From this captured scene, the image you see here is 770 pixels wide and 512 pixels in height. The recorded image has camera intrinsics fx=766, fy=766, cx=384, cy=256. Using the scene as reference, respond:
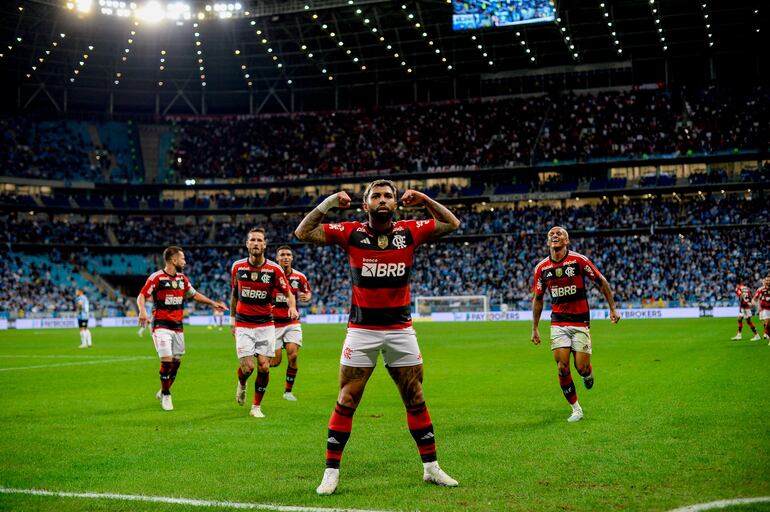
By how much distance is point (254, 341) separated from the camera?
44.7 ft

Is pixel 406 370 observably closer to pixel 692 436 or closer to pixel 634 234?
pixel 692 436

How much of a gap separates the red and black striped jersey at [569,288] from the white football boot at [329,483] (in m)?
6.33

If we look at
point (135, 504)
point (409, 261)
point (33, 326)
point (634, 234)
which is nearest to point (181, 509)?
point (135, 504)

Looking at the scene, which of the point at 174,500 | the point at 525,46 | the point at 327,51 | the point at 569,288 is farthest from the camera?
the point at 327,51

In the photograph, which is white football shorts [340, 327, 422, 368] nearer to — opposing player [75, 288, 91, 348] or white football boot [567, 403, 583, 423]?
white football boot [567, 403, 583, 423]

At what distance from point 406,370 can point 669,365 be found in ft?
48.5

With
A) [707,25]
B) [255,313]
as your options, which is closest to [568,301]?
[255,313]

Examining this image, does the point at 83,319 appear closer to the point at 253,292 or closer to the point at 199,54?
the point at 253,292

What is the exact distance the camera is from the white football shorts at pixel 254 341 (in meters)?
13.5

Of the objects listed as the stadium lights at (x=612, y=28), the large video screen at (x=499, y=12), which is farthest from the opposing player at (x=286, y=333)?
the stadium lights at (x=612, y=28)

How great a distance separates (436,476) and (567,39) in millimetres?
65854

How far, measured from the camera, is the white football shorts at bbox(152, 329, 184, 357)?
14.6m

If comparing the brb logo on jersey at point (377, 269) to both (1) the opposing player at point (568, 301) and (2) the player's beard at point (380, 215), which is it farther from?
(1) the opposing player at point (568, 301)

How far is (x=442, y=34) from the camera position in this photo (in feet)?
235
